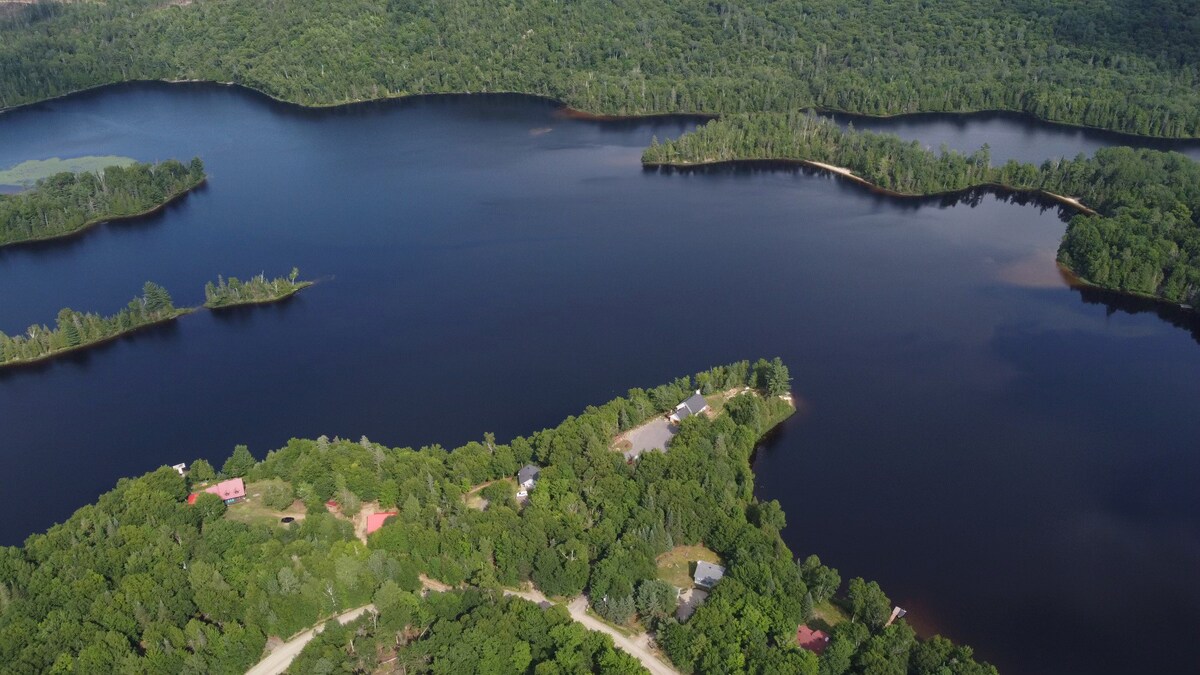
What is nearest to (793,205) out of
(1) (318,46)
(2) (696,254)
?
(2) (696,254)

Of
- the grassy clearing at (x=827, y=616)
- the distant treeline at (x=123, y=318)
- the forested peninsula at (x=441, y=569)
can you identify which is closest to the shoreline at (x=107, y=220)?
the distant treeline at (x=123, y=318)

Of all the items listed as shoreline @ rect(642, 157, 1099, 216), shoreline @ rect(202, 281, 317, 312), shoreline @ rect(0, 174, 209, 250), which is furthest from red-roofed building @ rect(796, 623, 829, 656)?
shoreline @ rect(0, 174, 209, 250)

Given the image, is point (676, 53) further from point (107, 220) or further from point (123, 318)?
point (123, 318)

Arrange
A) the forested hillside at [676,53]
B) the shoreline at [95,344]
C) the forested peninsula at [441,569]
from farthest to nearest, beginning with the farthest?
the forested hillside at [676,53] < the shoreline at [95,344] < the forested peninsula at [441,569]

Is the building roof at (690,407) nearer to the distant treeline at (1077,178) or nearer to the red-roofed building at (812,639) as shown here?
the red-roofed building at (812,639)

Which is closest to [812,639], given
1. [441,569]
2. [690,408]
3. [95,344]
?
[441,569]

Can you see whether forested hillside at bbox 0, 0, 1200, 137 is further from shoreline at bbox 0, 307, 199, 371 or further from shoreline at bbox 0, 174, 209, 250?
shoreline at bbox 0, 307, 199, 371
